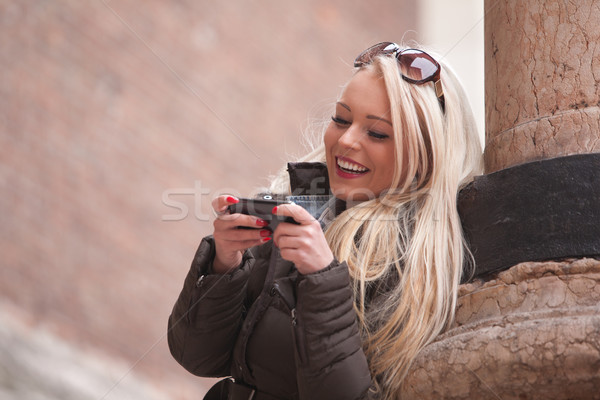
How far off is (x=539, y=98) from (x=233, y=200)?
0.86 meters

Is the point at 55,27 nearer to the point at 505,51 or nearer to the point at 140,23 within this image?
the point at 140,23

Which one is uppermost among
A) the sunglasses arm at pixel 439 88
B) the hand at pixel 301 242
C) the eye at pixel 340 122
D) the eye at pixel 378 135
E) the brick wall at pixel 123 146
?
the brick wall at pixel 123 146

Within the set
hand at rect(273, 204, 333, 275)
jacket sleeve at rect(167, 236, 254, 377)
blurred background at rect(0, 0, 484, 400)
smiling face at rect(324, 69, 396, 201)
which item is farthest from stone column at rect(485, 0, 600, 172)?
blurred background at rect(0, 0, 484, 400)

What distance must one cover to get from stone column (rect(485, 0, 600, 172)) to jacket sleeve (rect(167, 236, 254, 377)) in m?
0.82

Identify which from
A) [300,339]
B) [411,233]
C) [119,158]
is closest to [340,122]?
[411,233]

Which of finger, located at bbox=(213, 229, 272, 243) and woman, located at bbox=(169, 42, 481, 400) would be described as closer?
woman, located at bbox=(169, 42, 481, 400)

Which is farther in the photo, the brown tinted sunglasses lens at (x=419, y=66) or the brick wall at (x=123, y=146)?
the brick wall at (x=123, y=146)

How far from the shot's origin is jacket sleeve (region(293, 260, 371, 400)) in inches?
67.6

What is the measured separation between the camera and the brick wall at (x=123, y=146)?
5.02 meters

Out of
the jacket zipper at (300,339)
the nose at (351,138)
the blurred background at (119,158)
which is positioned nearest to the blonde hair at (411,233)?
the nose at (351,138)

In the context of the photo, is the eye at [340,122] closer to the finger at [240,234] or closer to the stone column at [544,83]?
the stone column at [544,83]

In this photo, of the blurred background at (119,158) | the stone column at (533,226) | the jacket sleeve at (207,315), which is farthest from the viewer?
the blurred background at (119,158)

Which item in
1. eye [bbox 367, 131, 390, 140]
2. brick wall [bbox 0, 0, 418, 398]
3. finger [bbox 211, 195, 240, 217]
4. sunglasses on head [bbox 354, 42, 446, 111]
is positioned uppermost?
brick wall [bbox 0, 0, 418, 398]

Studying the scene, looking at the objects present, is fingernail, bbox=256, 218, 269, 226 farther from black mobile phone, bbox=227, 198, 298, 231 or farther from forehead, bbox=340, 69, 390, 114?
forehead, bbox=340, 69, 390, 114
